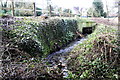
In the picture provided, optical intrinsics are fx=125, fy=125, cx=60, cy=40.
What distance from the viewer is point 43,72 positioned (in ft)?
9.35

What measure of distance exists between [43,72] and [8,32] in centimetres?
189

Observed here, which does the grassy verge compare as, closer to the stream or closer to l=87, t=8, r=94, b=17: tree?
the stream

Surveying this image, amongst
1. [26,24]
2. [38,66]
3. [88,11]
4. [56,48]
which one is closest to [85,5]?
[88,11]

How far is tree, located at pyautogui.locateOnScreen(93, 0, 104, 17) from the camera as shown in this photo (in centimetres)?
1867

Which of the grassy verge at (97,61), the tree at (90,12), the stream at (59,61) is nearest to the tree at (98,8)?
the tree at (90,12)

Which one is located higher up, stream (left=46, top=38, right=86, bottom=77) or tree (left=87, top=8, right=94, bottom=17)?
tree (left=87, top=8, right=94, bottom=17)

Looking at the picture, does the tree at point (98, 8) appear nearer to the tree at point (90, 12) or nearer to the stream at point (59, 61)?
the tree at point (90, 12)

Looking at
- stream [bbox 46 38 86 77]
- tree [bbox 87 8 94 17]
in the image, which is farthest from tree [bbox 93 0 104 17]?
stream [bbox 46 38 86 77]

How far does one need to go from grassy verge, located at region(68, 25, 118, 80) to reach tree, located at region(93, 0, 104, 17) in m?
15.6

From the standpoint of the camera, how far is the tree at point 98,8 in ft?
61.3

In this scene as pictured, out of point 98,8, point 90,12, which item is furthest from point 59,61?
point 90,12

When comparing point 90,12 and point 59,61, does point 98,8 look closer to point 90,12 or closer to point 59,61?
point 90,12

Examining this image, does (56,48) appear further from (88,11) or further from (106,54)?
(88,11)

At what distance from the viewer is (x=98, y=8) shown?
19156mm
